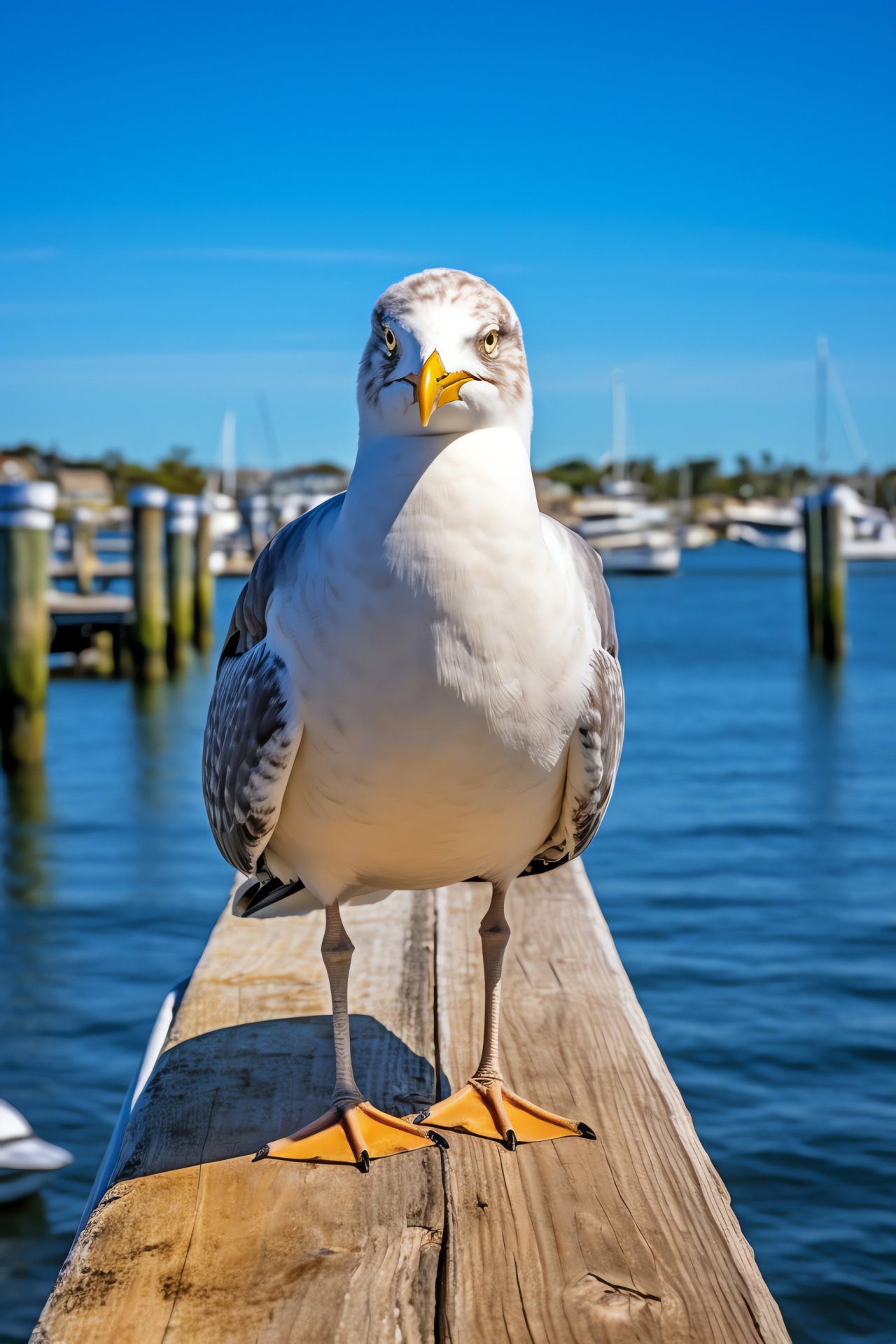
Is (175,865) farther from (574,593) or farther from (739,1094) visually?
Answer: (574,593)

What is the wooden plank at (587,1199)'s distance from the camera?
1.89m

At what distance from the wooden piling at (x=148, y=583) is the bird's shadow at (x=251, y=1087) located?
16.0 metres

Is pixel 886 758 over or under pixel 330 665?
under

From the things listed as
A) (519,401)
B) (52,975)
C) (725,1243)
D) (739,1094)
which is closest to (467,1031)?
(725,1243)

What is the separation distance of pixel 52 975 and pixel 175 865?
224cm

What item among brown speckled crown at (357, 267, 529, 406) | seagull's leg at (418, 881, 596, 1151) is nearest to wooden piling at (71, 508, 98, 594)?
seagull's leg at (418, 881, 596, 1151)

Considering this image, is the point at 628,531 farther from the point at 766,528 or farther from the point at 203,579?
the point at 203,579

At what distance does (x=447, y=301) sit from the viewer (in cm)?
222

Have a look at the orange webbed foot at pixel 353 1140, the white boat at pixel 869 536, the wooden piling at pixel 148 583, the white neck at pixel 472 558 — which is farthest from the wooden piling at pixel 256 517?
the white neck at pixel 472 558

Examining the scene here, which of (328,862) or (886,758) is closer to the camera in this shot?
(328,862)

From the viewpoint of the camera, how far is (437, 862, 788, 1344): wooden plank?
1.89 metres

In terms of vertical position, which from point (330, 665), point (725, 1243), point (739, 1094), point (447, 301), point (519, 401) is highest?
point (447, 301)

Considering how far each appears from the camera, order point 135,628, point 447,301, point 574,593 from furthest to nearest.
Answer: point 135,628, point 574,593, point 447,301

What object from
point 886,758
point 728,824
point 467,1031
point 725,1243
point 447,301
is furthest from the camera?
point 886,758
